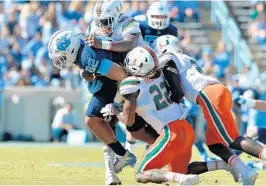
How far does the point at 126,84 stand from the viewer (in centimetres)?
686

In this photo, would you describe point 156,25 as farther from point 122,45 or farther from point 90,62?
point 90,62

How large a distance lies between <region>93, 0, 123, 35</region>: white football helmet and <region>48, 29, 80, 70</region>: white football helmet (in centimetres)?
59

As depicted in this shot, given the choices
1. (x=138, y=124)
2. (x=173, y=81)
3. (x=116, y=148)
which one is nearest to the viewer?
(x=173, y=81)

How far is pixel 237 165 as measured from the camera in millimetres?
7098

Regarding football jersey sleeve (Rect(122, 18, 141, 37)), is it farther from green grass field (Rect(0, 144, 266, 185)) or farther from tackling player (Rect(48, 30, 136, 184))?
green grass field (Rect(0, 144, 266, 185))

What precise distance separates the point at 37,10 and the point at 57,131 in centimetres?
354

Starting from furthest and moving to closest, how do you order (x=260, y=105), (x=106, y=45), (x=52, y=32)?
(x=52, y=32), (x=260, y=105), (x=106, y=45)

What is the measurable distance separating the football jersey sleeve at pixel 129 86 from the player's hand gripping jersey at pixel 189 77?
390mm

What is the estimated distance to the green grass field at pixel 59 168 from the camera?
7.89 m

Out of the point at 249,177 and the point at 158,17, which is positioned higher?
the point at 158,17

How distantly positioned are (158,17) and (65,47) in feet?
9.20

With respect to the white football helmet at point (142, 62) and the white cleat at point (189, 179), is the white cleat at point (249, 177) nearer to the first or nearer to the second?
the white cleat at point (189, 179)

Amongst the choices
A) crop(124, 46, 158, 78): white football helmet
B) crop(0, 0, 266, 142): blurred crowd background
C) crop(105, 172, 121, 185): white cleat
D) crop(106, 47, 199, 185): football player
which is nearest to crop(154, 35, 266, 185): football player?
crop(106, 47, 199, 185): football player

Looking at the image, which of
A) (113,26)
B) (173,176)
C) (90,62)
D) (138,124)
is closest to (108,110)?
(90,62)
